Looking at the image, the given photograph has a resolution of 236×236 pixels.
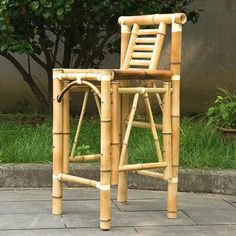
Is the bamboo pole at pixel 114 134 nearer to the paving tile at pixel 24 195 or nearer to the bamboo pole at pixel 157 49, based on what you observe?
the bamboo pole at pixel 157 49

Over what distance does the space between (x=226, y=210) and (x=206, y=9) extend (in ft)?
14.4

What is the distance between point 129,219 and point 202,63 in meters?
4.70

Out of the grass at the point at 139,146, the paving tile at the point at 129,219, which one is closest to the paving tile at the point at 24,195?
the grass at the point at 139,146

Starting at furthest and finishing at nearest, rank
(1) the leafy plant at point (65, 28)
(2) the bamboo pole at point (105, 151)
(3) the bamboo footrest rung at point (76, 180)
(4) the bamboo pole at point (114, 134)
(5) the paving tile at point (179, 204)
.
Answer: (1) the leafy plant at point (65, 28)
(5) the paving tile at point (179, 204)
(3) the bamboo footrest rung at point (76, 180)
(4) the bamboo pole at point (114, 134)
(2) the bamboo pole at point (105, 151)

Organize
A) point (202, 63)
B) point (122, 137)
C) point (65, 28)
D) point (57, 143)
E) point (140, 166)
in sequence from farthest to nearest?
point (202, 63) → point (65, 28) → point (122, 137) → point (57, 143) → point (140, 166)

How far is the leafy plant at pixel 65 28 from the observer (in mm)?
6305

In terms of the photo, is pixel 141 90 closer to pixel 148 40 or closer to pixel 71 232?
pixel 148 40

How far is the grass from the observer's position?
5.59 meters

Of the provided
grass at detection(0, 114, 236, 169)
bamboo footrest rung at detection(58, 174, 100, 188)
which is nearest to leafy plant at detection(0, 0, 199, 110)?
grass at detection(0, 114, 236, 169)


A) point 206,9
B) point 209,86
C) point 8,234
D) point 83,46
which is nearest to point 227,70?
point 209,86

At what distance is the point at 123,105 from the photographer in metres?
4.54

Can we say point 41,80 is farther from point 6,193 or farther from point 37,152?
point 6,193

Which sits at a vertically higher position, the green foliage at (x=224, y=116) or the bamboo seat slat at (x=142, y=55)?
the bamboo seat slat at (x=142, y=55)

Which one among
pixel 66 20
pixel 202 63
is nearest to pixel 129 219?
pixel 66 20
